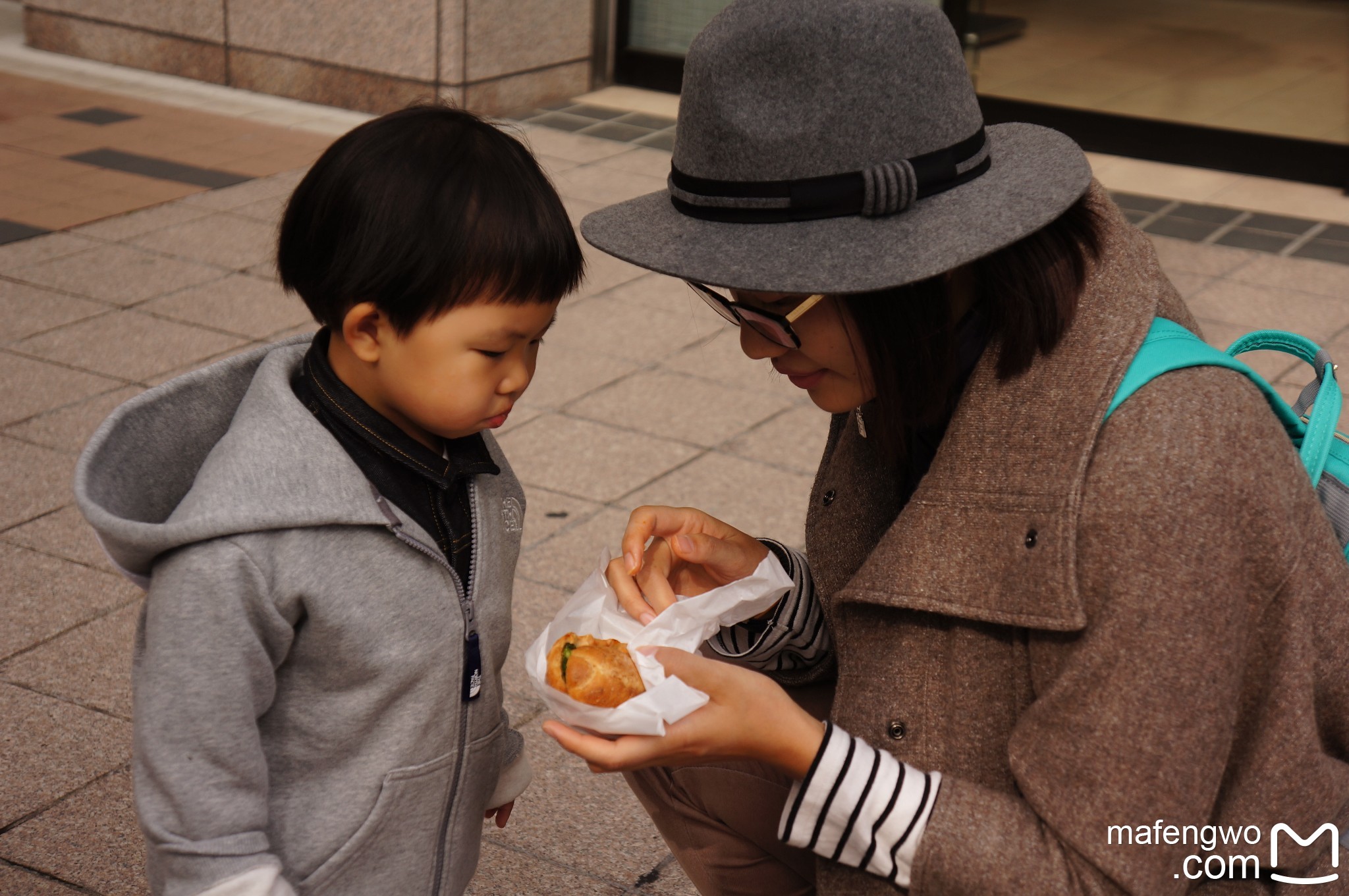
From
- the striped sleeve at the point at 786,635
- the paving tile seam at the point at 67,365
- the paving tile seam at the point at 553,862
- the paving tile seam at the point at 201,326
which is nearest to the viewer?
the striped sleeve at the point at 786,635

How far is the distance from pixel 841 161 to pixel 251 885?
3.72 ft

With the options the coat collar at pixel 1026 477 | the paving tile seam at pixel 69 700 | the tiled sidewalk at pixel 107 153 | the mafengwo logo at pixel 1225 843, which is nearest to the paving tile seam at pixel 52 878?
the paving tile seam at pixel 69 700

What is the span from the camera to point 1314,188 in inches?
306

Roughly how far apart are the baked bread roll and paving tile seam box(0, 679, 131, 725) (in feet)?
4.80

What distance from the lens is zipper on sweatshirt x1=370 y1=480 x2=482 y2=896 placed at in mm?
1850

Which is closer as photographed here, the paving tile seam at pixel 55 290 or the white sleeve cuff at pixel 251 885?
the white sleeve cuff at pixel 251 885

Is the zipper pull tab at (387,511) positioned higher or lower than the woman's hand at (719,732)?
higher

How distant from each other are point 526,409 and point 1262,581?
3.24 meters

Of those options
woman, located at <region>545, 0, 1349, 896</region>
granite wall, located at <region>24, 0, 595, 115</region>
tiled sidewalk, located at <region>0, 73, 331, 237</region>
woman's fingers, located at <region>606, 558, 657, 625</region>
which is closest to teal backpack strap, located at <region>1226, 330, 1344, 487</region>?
woman, located at <region>545, 0, 1349, 896</region>

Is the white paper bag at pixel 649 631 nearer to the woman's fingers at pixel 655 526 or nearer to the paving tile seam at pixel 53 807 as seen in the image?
the woman's fingers at pixel 655 526

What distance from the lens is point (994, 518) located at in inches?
69.8

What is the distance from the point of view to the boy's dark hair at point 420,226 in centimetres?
173

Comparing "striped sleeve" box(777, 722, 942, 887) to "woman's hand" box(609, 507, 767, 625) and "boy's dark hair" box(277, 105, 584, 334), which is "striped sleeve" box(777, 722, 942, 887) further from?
"boy's dark hair" box(277, 105, 584, 334)

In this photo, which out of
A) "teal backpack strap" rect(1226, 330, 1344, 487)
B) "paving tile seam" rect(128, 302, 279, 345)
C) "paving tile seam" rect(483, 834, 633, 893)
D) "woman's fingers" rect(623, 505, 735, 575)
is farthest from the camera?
"paving tile seam" rect(128, 302, 279, 345)
